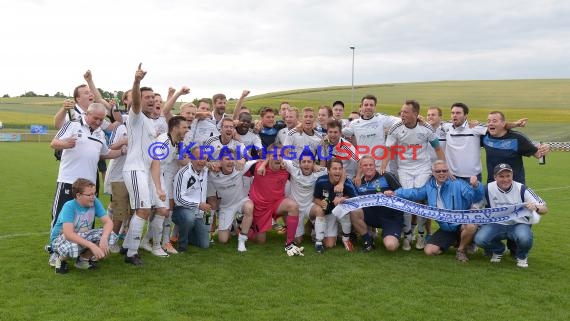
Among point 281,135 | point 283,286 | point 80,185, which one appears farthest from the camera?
point 281,135

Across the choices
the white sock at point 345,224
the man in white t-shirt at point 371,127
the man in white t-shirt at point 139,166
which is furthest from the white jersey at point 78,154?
the man in white t-shirt at point 371,127

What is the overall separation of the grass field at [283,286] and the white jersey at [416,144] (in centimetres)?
131

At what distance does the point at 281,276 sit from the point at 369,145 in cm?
300

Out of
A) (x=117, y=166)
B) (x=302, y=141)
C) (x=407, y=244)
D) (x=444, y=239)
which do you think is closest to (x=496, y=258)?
(x=444, y=239)

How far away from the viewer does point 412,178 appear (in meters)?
7.09

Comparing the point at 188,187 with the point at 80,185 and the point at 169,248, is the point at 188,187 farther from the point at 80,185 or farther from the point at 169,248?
the point at 80,185

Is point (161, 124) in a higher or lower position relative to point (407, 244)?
higher

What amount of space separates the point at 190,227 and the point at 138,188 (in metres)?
1.20

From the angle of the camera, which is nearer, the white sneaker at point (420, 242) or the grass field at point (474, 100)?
the white sneaker at point (420, 242)

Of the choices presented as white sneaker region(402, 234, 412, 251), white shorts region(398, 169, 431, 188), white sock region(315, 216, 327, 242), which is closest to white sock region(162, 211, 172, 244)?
white sock region(315, 216, 327, 242)

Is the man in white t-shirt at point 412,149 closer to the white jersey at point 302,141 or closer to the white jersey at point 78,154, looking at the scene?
the white jersey at point 302,141

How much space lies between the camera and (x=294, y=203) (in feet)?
22.6

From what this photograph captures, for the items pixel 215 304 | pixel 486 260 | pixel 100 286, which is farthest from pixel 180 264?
pixel 486 260

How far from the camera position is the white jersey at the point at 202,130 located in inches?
296
